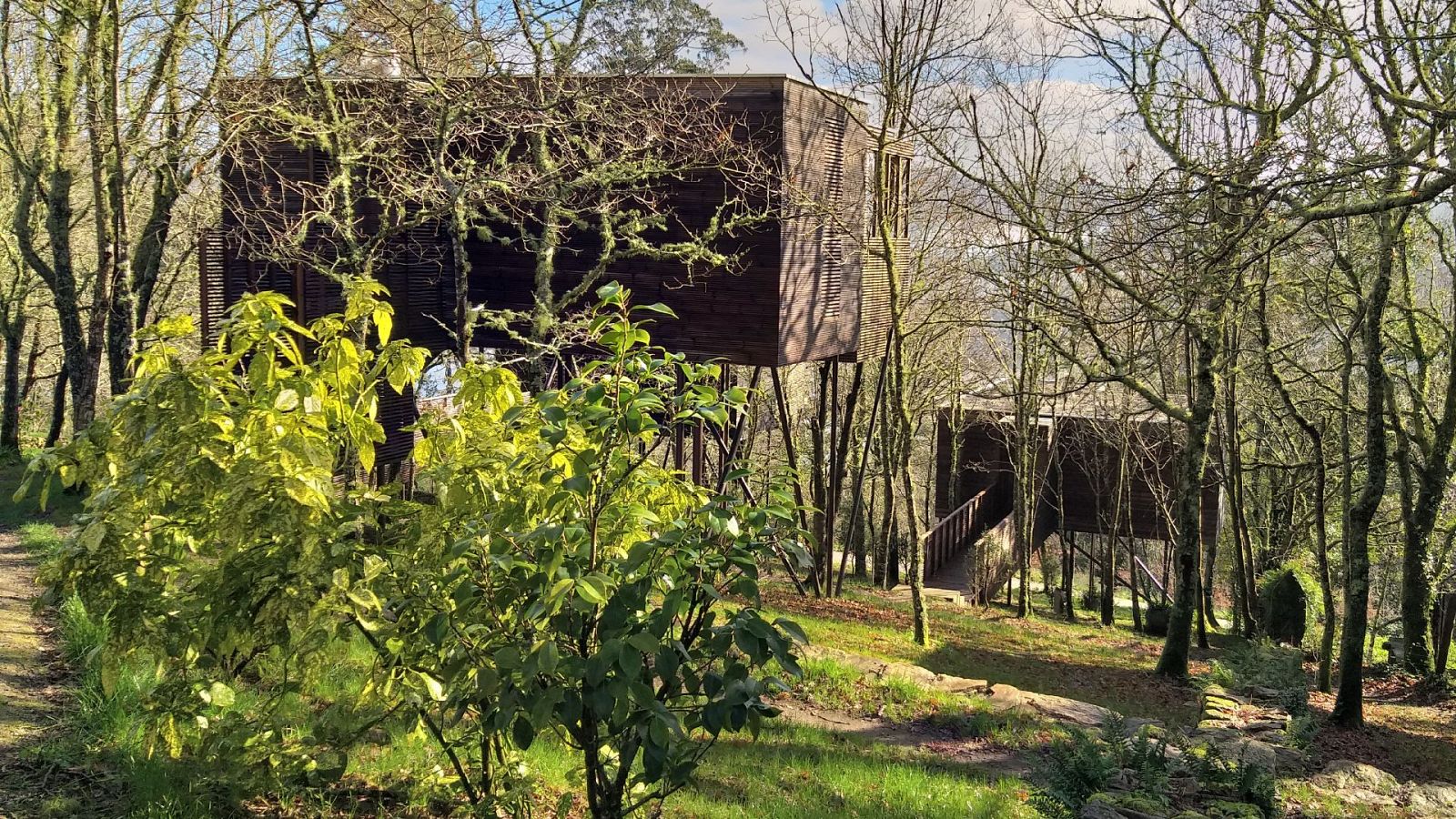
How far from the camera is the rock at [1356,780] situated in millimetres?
8559

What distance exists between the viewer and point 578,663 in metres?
3.23

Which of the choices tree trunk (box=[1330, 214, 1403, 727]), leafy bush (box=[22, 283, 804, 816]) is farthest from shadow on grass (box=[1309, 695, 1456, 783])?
leafy bush (box=[22, 283, 804, 816])

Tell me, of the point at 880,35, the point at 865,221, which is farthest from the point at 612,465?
the point at 865,221

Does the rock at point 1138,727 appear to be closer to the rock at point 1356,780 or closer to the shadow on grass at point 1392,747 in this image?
the rock at point 1356,780

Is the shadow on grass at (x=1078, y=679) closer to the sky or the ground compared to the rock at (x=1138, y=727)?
closer to the ground

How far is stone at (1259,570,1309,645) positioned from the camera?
18.7 meters

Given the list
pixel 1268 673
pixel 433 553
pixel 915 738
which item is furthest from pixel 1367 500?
pixel 433 553

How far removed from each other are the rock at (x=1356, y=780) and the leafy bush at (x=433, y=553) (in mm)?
7383

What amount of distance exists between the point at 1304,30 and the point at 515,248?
1158cm

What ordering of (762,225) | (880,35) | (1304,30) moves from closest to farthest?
(1304,30) → (880,35) → (762,225)

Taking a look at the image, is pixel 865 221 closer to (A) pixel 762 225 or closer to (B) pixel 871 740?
(A) pixel 762 225

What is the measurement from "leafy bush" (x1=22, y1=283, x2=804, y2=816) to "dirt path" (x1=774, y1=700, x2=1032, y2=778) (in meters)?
4.83

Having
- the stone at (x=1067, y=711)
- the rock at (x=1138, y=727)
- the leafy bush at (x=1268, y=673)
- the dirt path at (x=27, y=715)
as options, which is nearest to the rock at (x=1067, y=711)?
the stone at (x=1067, y=711)

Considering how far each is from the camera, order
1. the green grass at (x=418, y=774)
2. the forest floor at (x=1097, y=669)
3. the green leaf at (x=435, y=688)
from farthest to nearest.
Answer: the forest floor at (x=1097, y=669), the green grass at (x=418, y=774), the green leaf at (x=435, y=688)
